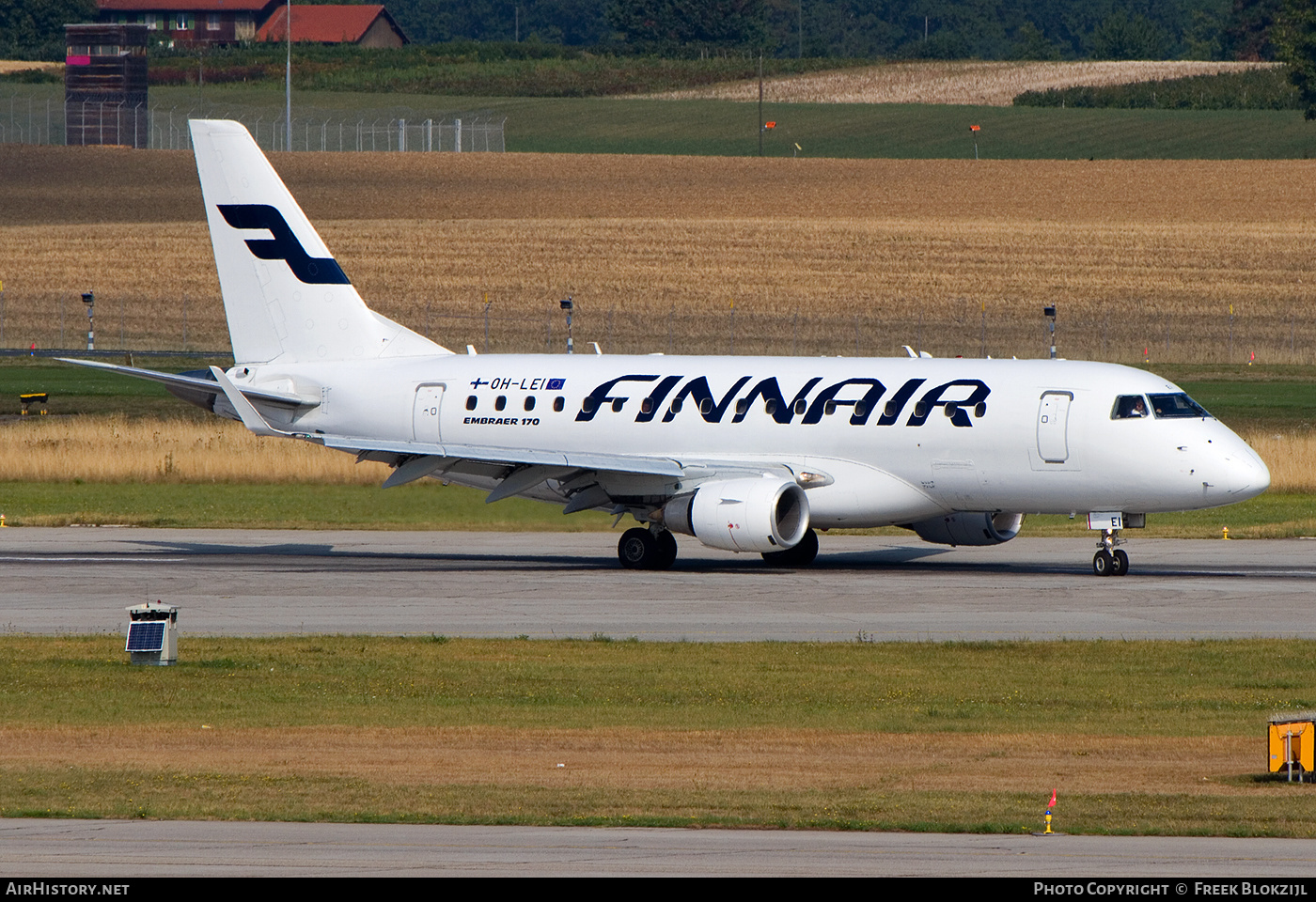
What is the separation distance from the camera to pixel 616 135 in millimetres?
157250

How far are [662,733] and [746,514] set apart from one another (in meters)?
14.5

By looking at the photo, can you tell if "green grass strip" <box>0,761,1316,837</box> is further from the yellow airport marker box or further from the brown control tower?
the brown control tower

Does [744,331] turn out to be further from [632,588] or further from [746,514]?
[632,588]

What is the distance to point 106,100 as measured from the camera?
507 ft

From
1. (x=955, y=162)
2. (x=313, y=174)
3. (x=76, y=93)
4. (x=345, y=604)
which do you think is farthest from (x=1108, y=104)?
(x=345, y=604)

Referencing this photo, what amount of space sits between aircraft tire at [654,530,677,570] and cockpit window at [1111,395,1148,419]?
28.4ft

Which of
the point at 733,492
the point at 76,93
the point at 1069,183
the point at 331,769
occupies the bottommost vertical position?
the point at 331,769

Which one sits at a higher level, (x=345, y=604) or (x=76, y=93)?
(x=76, y=93)

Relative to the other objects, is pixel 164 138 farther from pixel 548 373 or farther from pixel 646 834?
pixel 646 834

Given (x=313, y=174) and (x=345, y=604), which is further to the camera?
(x=313, y=174)

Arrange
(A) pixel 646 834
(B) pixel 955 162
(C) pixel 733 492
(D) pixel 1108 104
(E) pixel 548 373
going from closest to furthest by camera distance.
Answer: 1. (A) pixel 646 834
2. (C) pixel 733 492
3. (E) pixel 548 373
4. (B) pixel 955 162
5. (D) pixel 1108 104

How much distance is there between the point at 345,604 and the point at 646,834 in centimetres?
Answer: 1712

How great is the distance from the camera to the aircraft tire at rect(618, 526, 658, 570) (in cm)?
3716

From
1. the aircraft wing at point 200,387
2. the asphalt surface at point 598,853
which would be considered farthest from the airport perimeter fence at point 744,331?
the asphalt surface at point 598,853
